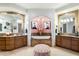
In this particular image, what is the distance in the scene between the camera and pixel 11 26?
218 cm

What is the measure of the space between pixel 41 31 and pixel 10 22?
0.66m

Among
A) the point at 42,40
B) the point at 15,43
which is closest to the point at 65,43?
the point at 42,40

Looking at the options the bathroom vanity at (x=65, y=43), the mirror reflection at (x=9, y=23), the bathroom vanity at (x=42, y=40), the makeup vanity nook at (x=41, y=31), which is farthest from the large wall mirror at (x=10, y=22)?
the bathroom vanity at (x=65, y=43)

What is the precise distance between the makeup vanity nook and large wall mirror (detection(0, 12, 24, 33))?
1.02 ft

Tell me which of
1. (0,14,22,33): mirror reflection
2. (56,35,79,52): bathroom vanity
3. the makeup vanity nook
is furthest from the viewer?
(56,35,79,52): bathroom vanity

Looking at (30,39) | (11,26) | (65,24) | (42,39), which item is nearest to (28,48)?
(30,39)

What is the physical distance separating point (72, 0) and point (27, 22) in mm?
1436

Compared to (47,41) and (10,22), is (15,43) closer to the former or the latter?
(10,22)

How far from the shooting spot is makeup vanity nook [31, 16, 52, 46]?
2.12 metres

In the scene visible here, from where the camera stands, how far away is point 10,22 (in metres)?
2.17

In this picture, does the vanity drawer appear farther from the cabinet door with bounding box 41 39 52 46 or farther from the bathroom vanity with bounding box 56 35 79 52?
the bathroom vanity with bounding box 56 35 79 52

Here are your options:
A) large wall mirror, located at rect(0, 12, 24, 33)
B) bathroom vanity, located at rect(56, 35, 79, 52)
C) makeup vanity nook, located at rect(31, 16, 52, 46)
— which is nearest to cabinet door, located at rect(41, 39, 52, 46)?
makeup vanity nook, located at rect(31, 16, 52, 46)

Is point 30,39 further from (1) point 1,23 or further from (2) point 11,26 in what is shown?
(1) point 1,23

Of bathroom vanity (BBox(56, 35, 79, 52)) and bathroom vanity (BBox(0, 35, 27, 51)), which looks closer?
bathroom vanity (BBox(0, 35, 27, 51))
